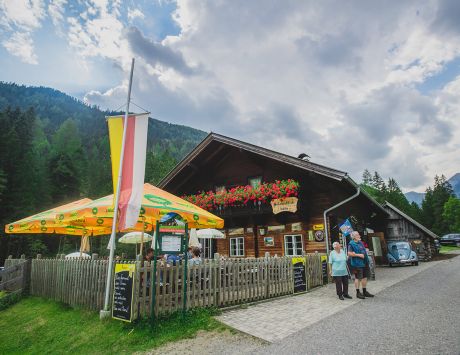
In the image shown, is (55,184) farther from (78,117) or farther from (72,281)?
(78,117)

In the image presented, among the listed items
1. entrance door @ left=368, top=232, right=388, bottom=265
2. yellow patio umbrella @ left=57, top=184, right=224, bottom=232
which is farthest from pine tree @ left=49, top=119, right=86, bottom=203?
yellow patio umbrella @ left=57, top=184, right=224, bottom=232

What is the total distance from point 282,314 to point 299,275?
321 centimetres

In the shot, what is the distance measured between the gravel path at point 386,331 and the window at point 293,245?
23.0 feet

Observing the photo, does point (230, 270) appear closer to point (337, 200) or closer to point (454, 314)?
point (454, 314)

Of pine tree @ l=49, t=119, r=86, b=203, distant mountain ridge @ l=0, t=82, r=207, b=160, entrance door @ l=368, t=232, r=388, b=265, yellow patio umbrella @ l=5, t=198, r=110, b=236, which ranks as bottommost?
entrance door @ l=368, t=232, r=388, b=265

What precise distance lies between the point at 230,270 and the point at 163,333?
8.16ft

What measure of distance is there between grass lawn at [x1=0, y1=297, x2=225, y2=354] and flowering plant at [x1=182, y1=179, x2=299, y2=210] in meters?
8.11

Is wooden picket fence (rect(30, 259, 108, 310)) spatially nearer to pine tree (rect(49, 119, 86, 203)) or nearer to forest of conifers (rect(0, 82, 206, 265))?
forest of conifers (rect(0, 82, 206, 265))

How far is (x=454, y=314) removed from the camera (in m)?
6.17

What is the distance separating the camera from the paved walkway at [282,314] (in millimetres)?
5582

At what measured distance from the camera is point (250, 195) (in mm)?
15039

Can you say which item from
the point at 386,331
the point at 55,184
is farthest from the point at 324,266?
the point at 55,184

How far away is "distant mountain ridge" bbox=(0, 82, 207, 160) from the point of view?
10769cm

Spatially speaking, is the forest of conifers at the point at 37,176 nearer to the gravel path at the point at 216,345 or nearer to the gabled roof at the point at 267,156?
the gabled roof at the point at 267,156
